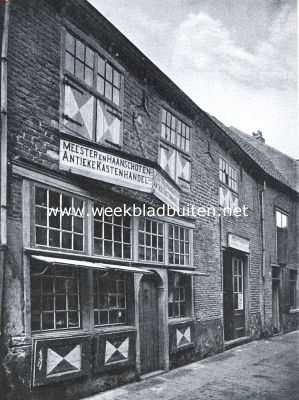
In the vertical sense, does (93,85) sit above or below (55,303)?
above

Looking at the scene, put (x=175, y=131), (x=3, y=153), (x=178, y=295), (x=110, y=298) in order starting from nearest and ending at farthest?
(x=3, y=153), (x=110, y=298), (x=178, y=295), (x=175, y=131)

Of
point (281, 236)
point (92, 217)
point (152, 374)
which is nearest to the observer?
point (92, 217)

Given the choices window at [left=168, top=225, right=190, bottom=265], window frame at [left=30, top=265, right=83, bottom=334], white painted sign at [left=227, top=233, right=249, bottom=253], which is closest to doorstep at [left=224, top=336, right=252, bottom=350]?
white painted sign at [left=227, top=233, right=249, bottom=253]

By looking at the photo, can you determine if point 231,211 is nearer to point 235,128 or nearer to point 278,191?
point 278,191

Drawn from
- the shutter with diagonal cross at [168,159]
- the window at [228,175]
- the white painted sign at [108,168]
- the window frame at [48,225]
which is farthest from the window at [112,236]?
the window at [228,175]

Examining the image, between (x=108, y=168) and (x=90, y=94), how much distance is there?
5.18ft

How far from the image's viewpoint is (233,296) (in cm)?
1383

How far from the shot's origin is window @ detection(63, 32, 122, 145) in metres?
7.18

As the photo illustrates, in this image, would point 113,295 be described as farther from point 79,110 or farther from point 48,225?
point 79,110

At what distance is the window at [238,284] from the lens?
553 inches

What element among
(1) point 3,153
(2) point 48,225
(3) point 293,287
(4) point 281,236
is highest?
(1) point 3,153

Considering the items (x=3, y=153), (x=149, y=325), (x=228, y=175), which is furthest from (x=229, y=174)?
(x=3, y=153)

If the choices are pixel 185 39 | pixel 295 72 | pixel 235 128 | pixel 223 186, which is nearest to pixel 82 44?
pixel 185 39

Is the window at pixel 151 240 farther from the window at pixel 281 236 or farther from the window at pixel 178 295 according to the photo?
the window at pixel 281 236
